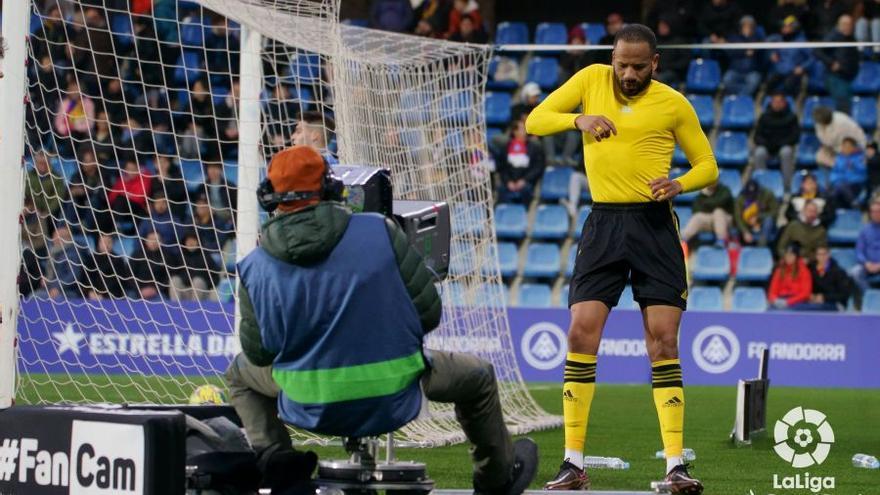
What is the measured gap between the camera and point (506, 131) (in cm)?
1753

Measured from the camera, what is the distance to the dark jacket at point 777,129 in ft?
56.4

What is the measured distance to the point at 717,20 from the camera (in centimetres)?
1800

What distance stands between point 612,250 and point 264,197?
191cm

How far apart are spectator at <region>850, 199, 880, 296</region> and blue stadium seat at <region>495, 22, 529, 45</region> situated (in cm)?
521

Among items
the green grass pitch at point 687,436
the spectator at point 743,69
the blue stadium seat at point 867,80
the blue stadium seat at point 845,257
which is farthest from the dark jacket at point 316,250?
the blue stadium seat at point 867,80

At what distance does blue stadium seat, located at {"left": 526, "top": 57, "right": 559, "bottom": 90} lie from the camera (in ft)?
60.5

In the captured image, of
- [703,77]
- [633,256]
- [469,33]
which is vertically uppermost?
[469,33]

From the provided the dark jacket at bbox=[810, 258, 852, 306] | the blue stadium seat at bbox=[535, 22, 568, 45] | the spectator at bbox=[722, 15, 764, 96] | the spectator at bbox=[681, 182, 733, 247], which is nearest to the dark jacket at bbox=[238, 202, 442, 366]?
the dark jacket at bbox=[810, 258, 852, 306]

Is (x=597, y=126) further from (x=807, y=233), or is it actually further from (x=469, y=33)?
(x=469, y=33)

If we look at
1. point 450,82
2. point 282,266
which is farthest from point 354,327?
point 450,82

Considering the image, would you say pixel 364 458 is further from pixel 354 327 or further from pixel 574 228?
pixel 574 228

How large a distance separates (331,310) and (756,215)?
12.0 meters

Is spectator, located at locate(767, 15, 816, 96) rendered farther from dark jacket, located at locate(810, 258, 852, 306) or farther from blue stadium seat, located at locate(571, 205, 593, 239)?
dark jacket, located at locate(810, 258, 852, 306)

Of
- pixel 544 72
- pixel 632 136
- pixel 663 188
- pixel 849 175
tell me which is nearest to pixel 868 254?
pixel 849 175
